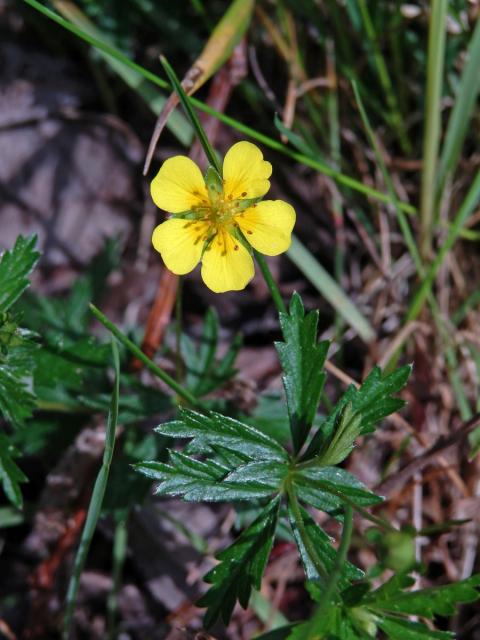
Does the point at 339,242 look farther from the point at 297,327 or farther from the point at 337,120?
the point at 297,327

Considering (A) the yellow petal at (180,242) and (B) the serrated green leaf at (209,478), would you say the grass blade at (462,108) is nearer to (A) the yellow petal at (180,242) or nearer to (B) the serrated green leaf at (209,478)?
(A) the yellow petal at (180,242)

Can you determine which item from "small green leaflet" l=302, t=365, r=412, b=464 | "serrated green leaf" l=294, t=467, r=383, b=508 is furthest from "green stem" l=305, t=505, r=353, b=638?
"small green leaflet" l=302, t=365, r=412, b=464

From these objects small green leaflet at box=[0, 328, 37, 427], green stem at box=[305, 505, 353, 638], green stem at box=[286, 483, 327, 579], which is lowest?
small green leaflet at box=[0, 328, 37, 427]

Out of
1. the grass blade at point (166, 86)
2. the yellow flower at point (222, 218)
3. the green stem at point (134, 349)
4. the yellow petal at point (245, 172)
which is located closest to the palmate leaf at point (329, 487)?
the green stem at point (134, 349)

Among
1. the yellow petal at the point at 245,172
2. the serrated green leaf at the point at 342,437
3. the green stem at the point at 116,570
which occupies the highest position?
the yellow petal at the point at 245,172

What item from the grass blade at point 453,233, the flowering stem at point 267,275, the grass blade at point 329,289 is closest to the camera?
the flowering stem at point 267,275

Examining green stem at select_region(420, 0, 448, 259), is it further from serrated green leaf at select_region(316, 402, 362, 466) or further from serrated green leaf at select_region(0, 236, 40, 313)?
serrated green leaf at select_region(0, 236, 40, 313)
